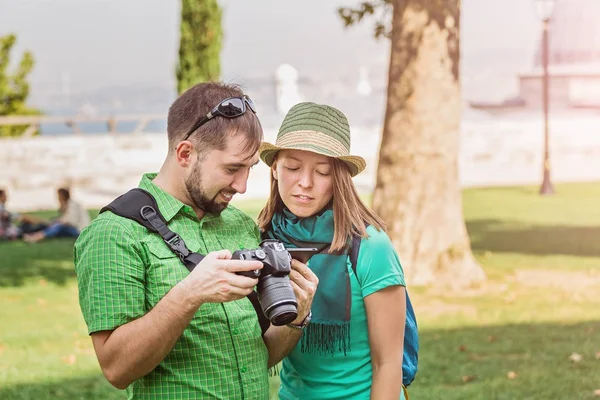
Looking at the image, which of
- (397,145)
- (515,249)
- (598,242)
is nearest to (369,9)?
(397,145)

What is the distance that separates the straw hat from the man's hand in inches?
17.9

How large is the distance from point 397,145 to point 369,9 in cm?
160

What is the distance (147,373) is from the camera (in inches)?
98.3

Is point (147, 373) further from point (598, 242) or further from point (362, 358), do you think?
point (598, 242)

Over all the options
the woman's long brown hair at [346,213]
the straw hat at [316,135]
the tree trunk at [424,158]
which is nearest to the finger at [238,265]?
the woman's long brown hair at [346,213]

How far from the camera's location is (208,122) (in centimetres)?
259

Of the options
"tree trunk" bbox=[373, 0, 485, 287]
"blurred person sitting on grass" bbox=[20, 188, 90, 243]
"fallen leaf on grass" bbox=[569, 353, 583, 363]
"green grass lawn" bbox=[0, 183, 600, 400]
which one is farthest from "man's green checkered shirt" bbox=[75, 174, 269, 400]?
"blurred person sitting on grass" bbox=[20, 188, 90, 243]

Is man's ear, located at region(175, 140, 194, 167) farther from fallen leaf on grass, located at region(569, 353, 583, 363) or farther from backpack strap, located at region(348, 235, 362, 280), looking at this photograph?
fallen leaf on grass, located at region(569, 353, 583, 363)

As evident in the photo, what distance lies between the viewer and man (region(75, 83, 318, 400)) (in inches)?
93.7

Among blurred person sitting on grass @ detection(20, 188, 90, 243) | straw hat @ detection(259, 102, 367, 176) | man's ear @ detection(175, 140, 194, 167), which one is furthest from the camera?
blurred person sitting on grass @ detection(20, 188, 90, 243)

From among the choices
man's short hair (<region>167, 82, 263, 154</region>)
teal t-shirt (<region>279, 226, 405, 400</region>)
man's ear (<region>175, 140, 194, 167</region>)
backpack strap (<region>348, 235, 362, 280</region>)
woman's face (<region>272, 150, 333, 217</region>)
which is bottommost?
teal t-shirt (<region>279, 226, 405, 400</region>)

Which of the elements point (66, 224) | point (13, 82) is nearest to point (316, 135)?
point (66, 224)

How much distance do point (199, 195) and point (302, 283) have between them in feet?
1.25

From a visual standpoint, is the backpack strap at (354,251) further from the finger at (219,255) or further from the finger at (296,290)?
the finger at (219,255)
